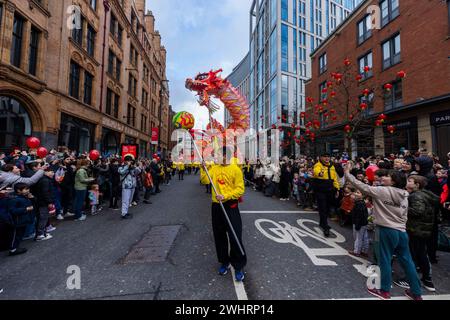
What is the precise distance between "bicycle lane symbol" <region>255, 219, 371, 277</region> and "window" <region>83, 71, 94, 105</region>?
16.8 meters

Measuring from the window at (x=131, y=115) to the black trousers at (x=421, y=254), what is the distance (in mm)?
25233

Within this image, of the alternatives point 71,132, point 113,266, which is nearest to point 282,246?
point 113,266

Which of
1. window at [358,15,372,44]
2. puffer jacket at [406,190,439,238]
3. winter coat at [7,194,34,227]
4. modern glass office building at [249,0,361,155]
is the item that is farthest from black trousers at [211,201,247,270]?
modern glass office building at [249,0,361,155]

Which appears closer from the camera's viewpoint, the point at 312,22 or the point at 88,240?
the point at 88,240

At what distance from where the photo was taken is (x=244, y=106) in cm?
731

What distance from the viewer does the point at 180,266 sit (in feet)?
11.5

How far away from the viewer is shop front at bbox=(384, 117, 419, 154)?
558 inches

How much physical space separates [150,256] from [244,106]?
5414mm

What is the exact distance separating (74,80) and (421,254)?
19000 mm

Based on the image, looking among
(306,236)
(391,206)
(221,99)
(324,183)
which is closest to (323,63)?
(221,99)

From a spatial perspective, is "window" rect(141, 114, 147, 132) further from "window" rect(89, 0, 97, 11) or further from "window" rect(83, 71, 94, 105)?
"window" rect(89, 0, 97, 11)

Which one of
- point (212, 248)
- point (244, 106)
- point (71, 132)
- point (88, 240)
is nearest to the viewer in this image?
point (212, 248)

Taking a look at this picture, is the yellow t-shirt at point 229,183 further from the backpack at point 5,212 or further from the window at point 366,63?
the window at point 366,63
